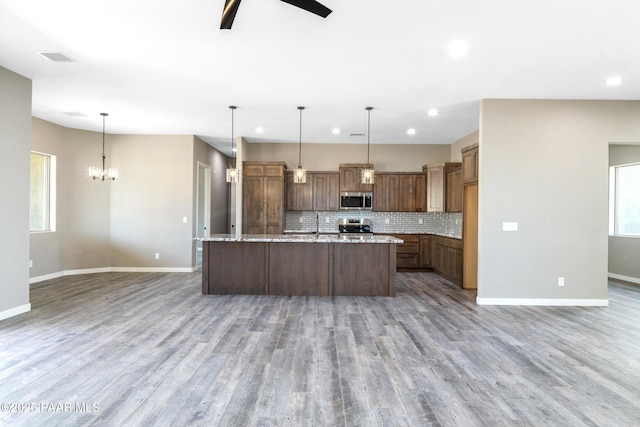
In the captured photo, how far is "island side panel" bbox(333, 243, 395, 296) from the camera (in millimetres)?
5387

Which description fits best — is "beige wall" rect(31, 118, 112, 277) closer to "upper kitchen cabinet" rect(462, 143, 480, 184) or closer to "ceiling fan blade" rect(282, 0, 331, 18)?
"ceiling fan blade" rect(282, 0, 331, 18)

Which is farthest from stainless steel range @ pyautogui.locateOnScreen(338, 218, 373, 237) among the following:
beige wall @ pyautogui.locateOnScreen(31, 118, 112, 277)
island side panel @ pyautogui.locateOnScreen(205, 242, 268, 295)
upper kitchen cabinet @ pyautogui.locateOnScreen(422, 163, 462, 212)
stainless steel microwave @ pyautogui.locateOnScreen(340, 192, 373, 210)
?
beige wall @ pyautogui.locateOnScreen(31, 118, 112, 277)

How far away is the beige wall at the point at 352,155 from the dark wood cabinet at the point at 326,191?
327 mm

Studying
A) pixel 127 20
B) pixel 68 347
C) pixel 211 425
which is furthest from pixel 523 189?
pixel 68 347

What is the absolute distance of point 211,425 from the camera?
6.83 ft

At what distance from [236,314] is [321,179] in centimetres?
429

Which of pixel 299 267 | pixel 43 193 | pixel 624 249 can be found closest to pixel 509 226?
pixel 299 267

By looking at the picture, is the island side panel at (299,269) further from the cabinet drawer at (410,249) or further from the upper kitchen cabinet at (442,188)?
the upper kitchen cabinet at (442,188)

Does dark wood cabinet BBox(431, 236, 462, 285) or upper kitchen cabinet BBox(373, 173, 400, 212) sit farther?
upper kitchen cabinet BBox(373, 173, 400, 212)

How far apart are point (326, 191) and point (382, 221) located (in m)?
1.53

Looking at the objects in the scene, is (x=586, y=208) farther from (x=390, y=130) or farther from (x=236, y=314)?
(x=236, y=314)

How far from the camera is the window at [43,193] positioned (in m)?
6.34

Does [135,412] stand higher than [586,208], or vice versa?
[586,208]

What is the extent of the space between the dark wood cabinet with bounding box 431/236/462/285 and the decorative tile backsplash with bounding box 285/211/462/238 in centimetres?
73
